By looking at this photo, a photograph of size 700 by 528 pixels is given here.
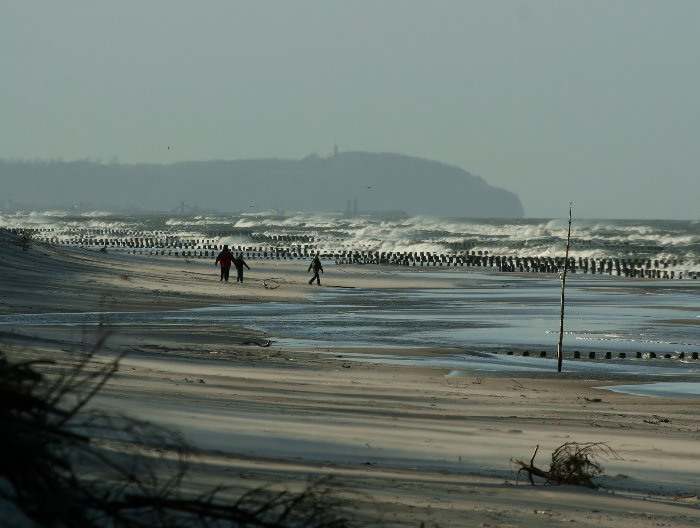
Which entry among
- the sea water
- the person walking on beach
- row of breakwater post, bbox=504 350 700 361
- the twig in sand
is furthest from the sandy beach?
the person walking on beach

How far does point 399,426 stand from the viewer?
12.0 m

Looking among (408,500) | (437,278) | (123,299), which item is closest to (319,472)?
(408,500)

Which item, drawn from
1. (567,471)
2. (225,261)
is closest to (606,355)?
(567,471)

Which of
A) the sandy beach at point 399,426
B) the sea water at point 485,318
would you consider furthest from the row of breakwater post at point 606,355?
the sandy beach at point 399,426

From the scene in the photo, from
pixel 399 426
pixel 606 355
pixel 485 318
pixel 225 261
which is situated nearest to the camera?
pixel 399 426

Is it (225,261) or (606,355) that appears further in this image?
(225,261)

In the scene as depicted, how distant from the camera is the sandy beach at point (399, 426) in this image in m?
7.96

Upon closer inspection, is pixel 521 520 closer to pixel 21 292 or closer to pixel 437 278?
pixel 21 292

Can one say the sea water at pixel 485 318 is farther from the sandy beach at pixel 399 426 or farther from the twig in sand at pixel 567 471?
the twig in sand at pixel 567 471

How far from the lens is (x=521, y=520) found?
7.54m

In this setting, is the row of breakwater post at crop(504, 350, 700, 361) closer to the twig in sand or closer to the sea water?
the sea water

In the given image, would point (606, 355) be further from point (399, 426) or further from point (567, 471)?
point (567, 471)

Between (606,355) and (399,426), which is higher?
(399,426)

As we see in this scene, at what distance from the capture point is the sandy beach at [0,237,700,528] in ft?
26.1
